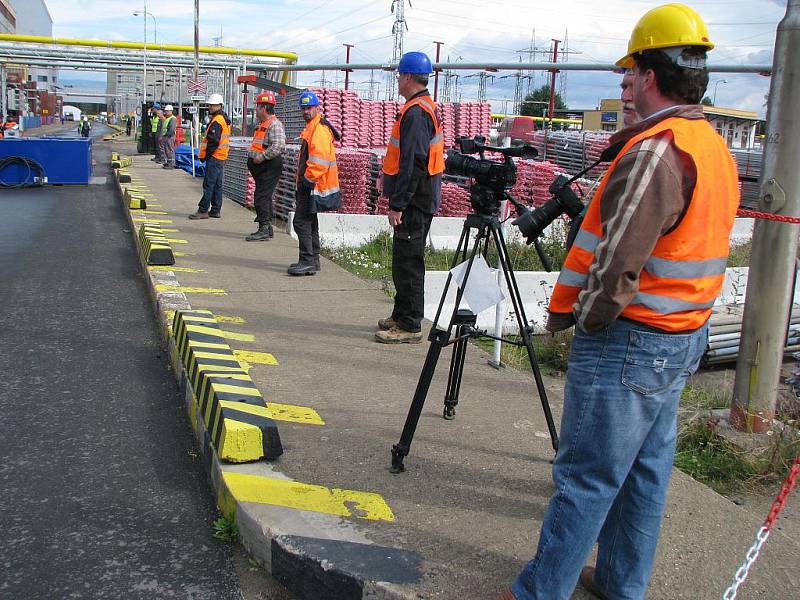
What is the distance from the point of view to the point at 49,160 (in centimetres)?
2180

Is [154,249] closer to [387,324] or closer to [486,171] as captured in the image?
[387,324]

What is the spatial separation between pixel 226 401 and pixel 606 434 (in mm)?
2397

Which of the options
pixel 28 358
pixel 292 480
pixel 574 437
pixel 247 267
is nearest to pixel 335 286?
pixel 247 267

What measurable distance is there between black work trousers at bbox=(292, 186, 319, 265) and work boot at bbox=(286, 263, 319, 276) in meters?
0.03

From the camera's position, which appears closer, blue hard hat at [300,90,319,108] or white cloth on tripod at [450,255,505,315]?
white cloth on tripod at [450,255,505,315]

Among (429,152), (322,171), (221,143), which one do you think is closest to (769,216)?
(429,152)

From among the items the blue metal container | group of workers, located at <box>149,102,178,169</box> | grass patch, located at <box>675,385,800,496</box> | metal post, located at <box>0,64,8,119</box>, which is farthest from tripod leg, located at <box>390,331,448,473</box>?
metal post, located at <box>0,64,8,119</box>

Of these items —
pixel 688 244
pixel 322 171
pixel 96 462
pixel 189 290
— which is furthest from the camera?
pixel 322 171

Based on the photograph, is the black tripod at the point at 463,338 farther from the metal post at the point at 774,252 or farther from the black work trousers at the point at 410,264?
the black work trousers at the point at 410,264

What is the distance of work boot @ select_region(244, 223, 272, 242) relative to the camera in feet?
39.2

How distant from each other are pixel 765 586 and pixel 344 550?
165 centimetres

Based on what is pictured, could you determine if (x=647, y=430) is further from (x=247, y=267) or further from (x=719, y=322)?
(x=247, y=267)

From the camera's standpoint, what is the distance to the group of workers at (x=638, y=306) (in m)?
2.46

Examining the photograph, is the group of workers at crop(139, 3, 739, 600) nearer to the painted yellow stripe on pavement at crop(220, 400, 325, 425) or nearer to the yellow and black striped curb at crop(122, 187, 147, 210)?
the painted yellow stripe on pavement at crop(220, 400, 325, 425)
